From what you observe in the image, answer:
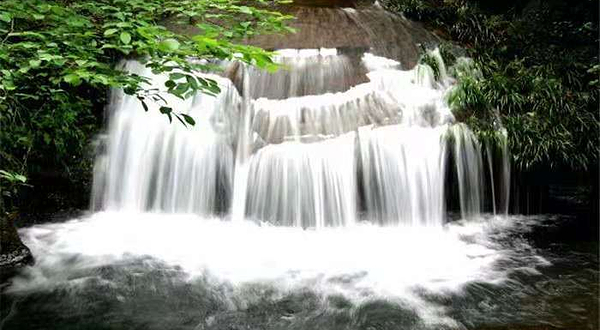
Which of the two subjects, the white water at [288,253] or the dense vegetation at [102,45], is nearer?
the dense vegetation at [102,45]

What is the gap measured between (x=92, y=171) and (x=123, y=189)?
579 mm

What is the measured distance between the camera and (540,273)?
17.4 ft

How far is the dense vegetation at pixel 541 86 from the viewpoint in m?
6.81

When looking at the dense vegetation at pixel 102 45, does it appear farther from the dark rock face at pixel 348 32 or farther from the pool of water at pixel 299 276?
the dark rock face at pixel 348 32

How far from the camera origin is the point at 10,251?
5.30 m

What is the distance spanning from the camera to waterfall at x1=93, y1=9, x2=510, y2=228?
6.73 m

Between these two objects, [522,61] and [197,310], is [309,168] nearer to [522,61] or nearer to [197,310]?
[197,310]

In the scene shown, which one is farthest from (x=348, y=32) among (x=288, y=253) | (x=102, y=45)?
(x=102, y=45)

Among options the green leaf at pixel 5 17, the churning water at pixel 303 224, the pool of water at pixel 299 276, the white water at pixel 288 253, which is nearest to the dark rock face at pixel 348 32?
the churning water at pixel 303 224

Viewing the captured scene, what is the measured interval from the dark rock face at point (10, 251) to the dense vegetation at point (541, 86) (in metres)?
6.03

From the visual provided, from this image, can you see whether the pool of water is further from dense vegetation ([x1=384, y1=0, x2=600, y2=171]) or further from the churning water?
dense vegetation ([x1=384, y1=0, x2=600, y2=171])

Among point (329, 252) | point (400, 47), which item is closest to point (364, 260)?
point (329, 252)

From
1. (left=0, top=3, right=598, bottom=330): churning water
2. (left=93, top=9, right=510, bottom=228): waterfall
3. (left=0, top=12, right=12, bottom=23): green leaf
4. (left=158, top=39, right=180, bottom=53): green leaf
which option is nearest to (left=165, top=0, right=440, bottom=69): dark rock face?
(left=0, top=3, right=598, bottom=330): churning water

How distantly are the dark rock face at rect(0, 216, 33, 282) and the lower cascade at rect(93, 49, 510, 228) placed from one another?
1.83 metres
